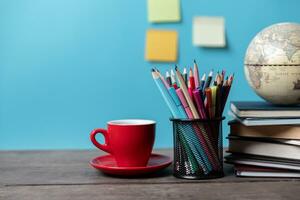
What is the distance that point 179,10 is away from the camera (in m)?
1.40

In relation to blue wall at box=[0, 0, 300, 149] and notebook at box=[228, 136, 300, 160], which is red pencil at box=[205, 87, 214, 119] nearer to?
notebook at box=[228, 136, 300, 160]

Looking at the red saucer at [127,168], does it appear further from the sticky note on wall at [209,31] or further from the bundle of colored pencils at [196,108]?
the sticky note on wall at [209,31]

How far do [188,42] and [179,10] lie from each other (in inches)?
3.5

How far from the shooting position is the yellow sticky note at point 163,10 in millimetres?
1391

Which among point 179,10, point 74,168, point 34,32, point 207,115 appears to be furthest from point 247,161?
point 34,32

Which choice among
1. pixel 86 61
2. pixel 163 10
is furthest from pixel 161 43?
pixel 86 61

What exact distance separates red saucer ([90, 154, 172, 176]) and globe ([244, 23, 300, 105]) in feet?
0.71

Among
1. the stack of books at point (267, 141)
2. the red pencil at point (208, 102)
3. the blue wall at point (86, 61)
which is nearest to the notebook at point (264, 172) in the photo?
the stack of books at point (267, 141)

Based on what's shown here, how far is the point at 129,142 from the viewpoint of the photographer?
0.87 m

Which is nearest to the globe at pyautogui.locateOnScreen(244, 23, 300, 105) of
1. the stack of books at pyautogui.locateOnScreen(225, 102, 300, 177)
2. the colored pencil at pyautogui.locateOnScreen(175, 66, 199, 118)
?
the stack of books at pyautogui.locateOnScreen(225, 102, 300, 177)

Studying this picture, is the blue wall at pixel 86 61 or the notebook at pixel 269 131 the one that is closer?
the notebook at pixel 269 131

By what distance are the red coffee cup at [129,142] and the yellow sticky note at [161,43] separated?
541mm

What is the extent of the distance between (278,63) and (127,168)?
303 millimetres

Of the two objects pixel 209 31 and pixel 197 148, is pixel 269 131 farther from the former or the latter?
pixel 209 31
